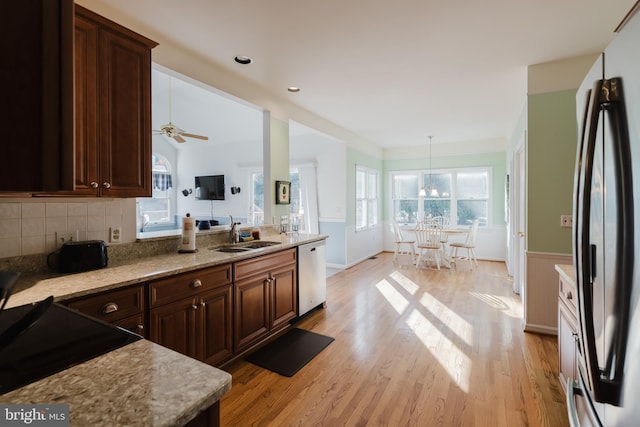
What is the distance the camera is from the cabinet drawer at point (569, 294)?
164 cm

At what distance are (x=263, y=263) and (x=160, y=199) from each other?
Answer: 5970 mm

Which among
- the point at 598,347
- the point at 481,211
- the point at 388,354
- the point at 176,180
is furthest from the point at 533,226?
the point at 176,180

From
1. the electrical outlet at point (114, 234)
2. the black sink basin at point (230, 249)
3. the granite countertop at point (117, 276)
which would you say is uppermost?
the electrical outlet at point (114, 234)

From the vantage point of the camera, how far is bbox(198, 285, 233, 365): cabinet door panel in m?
2.22

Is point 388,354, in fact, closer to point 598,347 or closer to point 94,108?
point 598,347

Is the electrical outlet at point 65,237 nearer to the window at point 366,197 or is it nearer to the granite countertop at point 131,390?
the granite countertop at point 131,390

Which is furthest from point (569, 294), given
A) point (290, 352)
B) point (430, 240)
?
point (430, 240)

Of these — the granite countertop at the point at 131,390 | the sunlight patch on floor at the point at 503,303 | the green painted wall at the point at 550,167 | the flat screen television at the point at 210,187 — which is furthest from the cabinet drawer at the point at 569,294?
the flat screen television at the point at 210,187

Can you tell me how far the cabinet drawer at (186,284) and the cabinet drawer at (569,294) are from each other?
85.0 inches

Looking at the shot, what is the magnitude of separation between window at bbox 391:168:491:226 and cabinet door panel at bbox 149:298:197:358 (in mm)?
5816

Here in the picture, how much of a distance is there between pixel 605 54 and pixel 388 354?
249cm

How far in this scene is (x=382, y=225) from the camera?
25.8ft

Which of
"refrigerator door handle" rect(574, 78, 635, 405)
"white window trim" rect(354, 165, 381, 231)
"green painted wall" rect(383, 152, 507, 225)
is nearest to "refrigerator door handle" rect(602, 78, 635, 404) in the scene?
"refrigerator door handle" rect(574, 78, 635, 405)

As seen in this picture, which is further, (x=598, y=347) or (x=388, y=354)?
(x=388, y=354)
